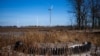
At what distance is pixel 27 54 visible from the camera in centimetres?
730

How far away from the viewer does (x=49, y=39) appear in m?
11.8

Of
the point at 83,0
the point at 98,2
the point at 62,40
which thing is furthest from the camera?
the point at 98,2

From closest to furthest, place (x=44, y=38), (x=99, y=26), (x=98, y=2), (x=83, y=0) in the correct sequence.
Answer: (x=44, y=38) < (x=83, y=0) < (x=98, y=2) < (x=99, y=26)

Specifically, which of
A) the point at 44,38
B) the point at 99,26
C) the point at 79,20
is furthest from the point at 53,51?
the point at 99,26

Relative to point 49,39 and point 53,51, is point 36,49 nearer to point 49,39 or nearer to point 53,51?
point 53,51

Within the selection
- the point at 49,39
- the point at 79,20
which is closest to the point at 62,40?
the point at 49,39

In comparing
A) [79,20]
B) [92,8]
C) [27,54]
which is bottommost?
[27,54]

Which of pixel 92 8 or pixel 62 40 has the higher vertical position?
pixel 92 8

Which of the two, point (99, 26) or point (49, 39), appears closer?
point (49, 39)

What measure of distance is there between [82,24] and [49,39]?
95.0 ft

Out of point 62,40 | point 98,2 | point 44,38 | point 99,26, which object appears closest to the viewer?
point 44,38

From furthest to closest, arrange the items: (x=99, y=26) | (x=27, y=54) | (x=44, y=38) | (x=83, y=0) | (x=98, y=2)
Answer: (x=99, y=26) < (x=98, y=2) < (x=83, y=0) < (x=44, y=38) < (x=27, y=54)

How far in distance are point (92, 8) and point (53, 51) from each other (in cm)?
3511

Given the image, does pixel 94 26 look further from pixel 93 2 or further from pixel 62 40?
pixel 62 40
